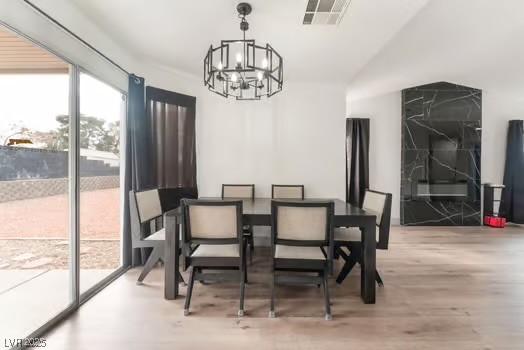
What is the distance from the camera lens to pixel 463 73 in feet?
15.5

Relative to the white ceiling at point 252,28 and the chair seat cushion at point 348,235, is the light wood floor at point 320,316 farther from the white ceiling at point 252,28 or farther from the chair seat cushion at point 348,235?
the white ceiling at point 252,28

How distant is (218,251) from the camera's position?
225 centimetres

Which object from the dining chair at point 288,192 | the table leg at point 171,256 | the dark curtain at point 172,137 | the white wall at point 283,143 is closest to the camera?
the table leg at point 171,256

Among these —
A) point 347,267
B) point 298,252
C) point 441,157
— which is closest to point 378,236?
point 347,267

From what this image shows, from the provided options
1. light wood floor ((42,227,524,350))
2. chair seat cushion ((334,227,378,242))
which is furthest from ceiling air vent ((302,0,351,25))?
light wood floor ((42,227,524,350))

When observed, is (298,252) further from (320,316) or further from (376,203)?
(376,203)

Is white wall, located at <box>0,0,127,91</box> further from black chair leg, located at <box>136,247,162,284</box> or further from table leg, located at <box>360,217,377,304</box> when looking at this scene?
table leg, located at <box>360,217,377,304</box>

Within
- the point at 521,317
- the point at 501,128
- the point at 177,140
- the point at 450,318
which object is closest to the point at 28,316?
the point at 177,140

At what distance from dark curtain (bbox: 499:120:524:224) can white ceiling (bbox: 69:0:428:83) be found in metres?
4.15

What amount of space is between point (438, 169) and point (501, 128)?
1602 mm

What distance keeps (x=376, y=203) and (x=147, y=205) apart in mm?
2421

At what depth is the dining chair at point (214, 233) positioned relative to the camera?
2.13m

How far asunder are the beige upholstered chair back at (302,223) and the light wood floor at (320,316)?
2.07 feet

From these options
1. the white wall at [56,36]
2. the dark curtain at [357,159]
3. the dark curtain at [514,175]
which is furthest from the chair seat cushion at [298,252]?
the dark curtain at [514,175]
